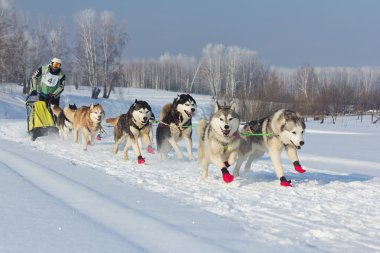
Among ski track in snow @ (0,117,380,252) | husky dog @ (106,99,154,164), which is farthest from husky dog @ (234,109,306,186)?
husky dog @ (106,99,154,164)

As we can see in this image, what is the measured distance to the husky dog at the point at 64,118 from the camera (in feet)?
30.7

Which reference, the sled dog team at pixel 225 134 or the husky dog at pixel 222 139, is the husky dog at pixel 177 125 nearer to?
the sled dog team at pixel 225 134

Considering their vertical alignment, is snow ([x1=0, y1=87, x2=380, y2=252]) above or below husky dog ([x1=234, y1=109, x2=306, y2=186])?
below

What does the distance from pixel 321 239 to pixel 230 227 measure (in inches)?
22.7

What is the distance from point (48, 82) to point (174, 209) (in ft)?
22.0

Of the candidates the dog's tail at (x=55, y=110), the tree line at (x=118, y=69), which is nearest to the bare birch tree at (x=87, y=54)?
the tree line at (x=118, y=69)

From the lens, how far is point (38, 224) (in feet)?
8.15

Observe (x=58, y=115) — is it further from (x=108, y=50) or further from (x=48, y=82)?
(x=108, y=50)

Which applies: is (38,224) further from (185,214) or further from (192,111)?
(192,111)

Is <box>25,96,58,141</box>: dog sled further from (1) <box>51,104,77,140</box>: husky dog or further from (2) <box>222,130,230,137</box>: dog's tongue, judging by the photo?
(2) <box>222,130,230,137</box>: dog's tongue

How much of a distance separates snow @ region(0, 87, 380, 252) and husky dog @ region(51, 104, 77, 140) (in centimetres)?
345

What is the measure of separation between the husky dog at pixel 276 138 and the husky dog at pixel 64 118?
521 cm

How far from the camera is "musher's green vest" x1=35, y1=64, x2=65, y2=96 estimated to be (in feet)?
29.5

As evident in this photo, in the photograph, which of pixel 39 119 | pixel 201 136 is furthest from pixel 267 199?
pixel 39 119
